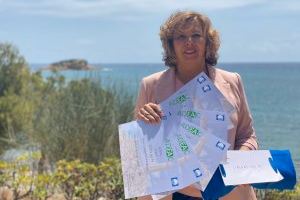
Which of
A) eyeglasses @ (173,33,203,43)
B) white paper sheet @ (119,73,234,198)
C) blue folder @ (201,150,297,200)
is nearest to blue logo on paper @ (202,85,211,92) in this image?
white paper sheet @ (119,73,234,198)

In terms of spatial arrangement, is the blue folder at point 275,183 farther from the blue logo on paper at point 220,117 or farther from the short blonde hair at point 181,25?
the short blonde hair at point 181,25

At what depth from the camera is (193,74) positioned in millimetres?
2688

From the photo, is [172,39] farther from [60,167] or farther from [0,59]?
[0,59]

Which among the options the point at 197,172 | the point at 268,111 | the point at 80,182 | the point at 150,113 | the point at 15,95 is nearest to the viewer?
the point at 197,172

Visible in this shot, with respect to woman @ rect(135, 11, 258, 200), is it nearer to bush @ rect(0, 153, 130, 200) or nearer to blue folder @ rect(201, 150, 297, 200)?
blue folder @ rect(201, 150, 297, 200)

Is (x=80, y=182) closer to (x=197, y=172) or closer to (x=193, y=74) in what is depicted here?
(x=193, y=74)

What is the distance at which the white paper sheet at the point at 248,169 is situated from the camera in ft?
7.94

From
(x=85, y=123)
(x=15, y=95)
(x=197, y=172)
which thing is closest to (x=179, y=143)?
(x=197, y=172)

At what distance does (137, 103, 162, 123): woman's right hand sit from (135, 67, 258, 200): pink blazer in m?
0.15

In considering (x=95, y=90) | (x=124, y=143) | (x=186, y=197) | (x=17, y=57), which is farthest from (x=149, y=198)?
(x=17, y=57)

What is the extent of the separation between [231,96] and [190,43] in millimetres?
307

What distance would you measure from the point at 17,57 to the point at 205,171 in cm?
1089

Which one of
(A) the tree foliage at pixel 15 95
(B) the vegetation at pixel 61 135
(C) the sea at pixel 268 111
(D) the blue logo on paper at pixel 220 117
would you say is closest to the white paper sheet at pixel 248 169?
(D) the blue logo on paper at pixel 220 117

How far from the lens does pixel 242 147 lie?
8.57 ft
